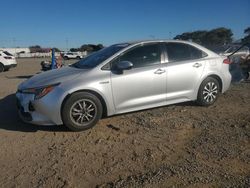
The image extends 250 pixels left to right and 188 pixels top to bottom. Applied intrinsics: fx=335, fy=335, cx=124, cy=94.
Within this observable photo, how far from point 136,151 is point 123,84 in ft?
5.68

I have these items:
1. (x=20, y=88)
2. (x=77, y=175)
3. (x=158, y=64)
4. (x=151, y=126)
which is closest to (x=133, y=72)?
(x=158, y=64)

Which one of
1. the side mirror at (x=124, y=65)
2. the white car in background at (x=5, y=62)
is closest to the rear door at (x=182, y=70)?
the side mirror at (x=124, y=65)

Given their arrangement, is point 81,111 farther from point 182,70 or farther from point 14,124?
point 182,70

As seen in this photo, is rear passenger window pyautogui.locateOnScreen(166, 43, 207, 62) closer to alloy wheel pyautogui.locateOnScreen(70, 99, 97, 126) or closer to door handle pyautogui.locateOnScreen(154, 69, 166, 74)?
door handle pyautogui.locateOnScreen(154, 69, 166, 74)

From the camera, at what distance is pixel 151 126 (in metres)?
6.00

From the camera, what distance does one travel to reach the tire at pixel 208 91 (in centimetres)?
729

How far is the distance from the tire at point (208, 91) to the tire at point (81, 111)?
2457 mm

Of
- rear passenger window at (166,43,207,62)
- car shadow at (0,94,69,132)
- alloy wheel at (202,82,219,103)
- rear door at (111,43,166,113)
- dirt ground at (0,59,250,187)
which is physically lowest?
dirt ground at (0,59,250,187)

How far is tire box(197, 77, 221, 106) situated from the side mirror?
1.94 meters

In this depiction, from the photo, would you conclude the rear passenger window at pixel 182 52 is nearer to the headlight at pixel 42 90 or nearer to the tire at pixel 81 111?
the tire at pixel 81 111

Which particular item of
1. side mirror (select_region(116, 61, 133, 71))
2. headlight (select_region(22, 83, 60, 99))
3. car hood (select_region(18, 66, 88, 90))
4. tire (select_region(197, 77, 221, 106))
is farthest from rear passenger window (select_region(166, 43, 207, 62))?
headlight (select_region(22, 83, 60, 99))

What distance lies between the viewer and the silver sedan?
5.73 meters

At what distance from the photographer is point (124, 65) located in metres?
6.13

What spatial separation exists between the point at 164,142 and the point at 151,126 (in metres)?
0.87
